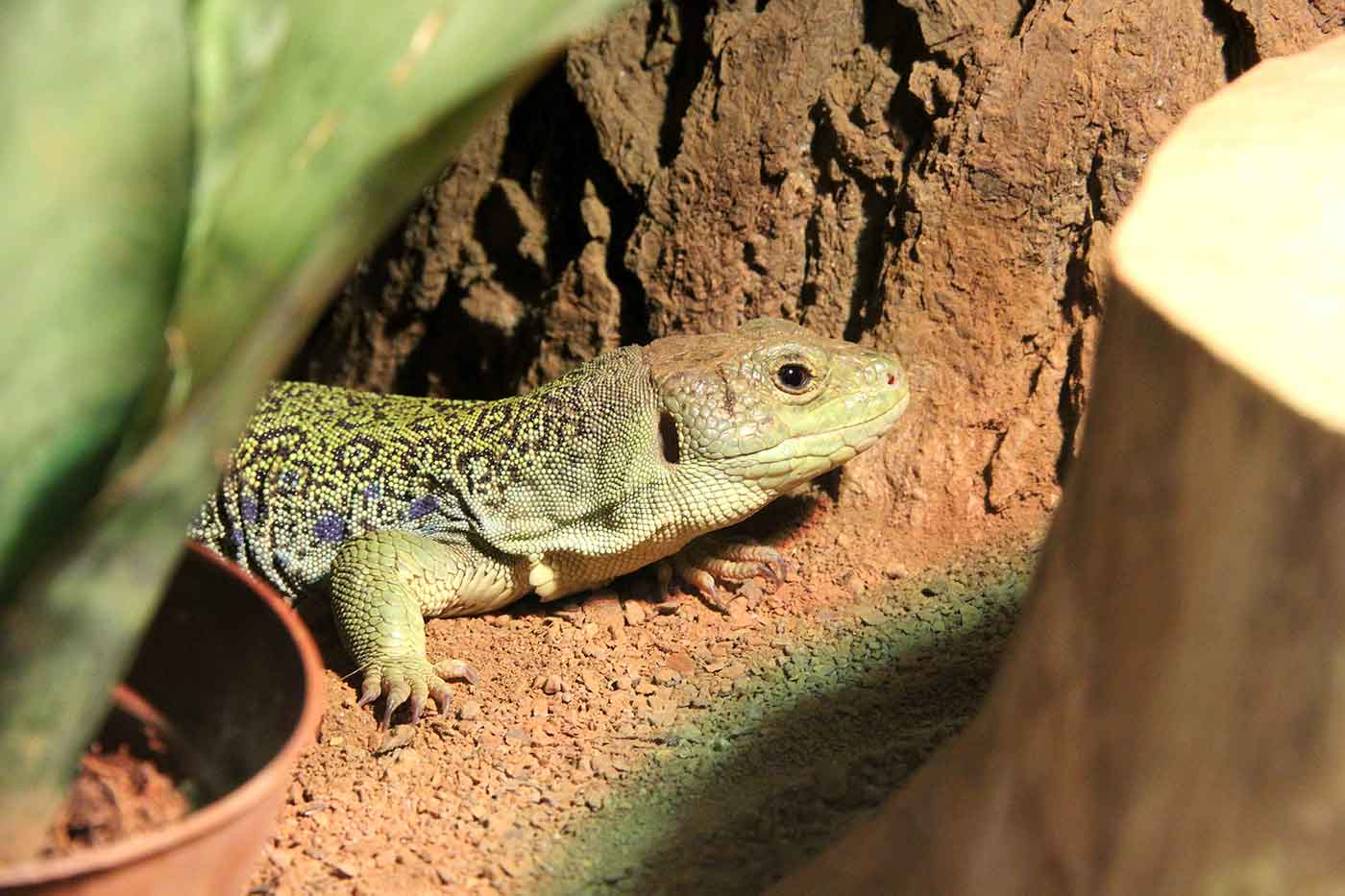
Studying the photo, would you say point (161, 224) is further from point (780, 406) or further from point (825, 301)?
point (825, 301)

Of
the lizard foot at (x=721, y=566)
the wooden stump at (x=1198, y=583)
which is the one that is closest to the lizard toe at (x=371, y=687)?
the lizard foot at (x=721, y=566)

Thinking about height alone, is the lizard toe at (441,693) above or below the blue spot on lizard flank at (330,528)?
below

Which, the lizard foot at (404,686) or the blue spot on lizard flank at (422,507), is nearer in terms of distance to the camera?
the lizard foot at (404,686)

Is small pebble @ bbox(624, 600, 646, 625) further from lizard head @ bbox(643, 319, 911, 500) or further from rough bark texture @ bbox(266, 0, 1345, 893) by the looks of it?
lizard head @ bbox(643, 319, 911, 500)

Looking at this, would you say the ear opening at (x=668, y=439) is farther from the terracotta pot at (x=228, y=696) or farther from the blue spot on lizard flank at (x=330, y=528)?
the terracotta pot at (x=228, y=696)

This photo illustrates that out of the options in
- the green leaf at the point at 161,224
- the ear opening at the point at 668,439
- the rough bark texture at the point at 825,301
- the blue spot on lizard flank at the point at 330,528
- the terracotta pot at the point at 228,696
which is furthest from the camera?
the blue spot on lizard flank at the point at 330,528

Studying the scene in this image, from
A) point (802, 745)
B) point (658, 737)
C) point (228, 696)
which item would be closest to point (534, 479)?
point (658, 737)

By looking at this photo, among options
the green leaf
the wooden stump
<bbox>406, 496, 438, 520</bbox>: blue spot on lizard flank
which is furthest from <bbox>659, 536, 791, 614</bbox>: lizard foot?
the green leaf
